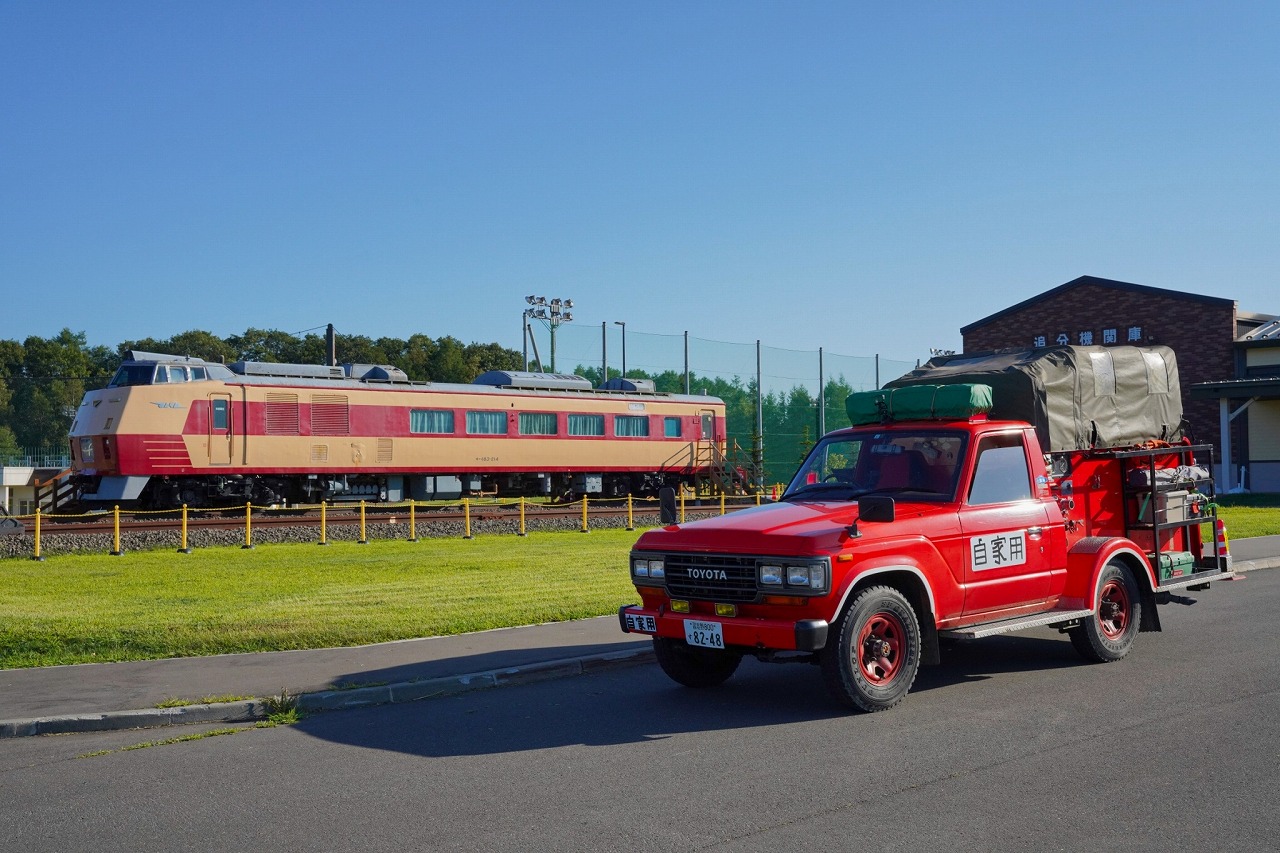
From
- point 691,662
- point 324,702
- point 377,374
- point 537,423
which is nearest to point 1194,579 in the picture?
point 691,662

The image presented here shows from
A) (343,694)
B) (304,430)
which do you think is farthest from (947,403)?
(304,430)

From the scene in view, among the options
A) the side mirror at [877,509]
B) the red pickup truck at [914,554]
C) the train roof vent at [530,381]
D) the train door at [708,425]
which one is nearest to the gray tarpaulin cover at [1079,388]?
the red pickup truck at [914,554]

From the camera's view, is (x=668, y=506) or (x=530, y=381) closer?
(x=668, y=506)

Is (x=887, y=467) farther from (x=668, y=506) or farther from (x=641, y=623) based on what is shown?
(x=641, y=623)

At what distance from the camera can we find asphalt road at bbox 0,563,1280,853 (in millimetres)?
5344

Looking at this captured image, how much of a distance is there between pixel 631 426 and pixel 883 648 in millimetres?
31496

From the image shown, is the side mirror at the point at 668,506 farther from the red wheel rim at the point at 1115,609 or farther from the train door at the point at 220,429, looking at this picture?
the train door at the point at 220,429

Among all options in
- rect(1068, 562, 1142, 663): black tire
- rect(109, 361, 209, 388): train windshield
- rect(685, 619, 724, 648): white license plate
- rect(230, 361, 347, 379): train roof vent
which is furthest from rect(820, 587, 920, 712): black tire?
rect(230, 361, 347, 379): train roof vent

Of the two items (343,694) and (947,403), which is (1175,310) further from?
(343,694)

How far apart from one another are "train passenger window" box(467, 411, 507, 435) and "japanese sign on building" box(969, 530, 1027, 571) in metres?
27.0

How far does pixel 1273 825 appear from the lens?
5.30m

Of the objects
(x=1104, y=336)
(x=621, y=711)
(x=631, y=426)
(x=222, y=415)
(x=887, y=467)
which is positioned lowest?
(x=621, y=711)

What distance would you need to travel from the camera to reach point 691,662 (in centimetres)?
888

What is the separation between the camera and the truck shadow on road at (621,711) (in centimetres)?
740
